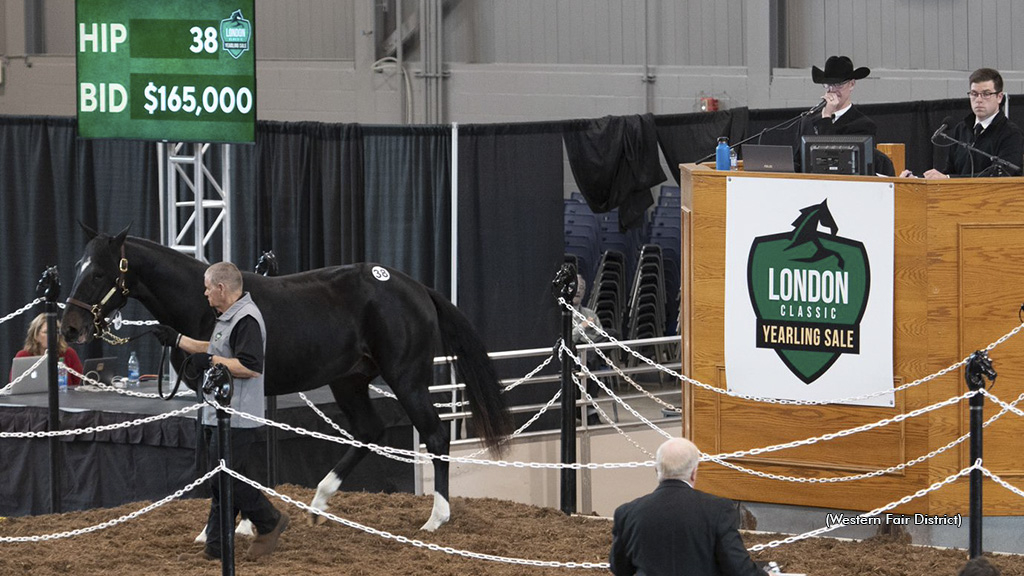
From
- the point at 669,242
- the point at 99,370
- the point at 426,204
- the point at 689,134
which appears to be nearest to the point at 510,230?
the point at 426,204

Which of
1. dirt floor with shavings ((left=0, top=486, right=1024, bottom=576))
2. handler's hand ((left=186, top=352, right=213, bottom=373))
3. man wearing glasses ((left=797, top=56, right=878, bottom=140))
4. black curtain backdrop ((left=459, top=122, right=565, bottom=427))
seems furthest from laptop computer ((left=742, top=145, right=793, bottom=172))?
black curtain backdrop ((left=459, top=122, right=565, bottom=427))

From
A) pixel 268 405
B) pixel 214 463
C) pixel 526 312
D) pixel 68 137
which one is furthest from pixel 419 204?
pixel 214 463

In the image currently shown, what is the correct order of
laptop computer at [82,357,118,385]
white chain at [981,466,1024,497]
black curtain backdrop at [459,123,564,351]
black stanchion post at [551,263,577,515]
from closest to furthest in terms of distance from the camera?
white chain at [981,466,1024,497], black stanchion post at [551,263,577,515], laptop computer at [82,357,118,385], black curtain backdrop at [459,123,564,351]

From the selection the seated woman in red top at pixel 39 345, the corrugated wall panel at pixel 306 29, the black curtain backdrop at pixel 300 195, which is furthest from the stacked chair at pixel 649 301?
the seated woman in red top at pixel 39 345

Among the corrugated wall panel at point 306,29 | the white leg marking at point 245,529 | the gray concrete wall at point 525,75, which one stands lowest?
the white leg marking at point 245,529

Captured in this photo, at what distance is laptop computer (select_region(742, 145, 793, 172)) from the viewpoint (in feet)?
21.6

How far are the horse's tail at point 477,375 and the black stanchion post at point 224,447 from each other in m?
1.91

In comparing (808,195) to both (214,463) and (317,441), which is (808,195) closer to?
(214,463)

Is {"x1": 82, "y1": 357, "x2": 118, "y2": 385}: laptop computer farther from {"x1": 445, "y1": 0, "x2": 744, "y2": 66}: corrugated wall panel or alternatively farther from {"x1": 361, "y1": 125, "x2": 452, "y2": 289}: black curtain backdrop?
{"x1": 445, "y1": 0, "x2": 744, "y2": 66}: corrugated wall panel

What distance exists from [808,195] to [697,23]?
772cm

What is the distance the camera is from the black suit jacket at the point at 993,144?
6863mm

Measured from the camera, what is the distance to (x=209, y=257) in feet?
39.7

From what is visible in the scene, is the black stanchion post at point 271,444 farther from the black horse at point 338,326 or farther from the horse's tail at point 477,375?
the horse's tail at point 477,375

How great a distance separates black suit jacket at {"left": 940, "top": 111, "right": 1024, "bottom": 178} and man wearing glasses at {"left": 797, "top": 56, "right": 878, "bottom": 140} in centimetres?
52
